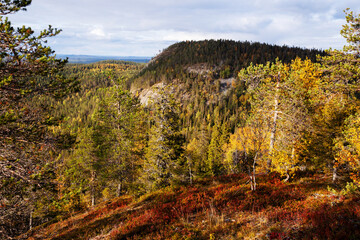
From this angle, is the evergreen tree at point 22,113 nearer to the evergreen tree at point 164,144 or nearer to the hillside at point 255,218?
the hillside at point 255,218

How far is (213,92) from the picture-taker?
156 meters

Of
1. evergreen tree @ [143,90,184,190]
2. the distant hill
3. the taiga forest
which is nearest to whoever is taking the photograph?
the taiga forest

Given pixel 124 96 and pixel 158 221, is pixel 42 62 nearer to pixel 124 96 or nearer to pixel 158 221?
pixel 158 221

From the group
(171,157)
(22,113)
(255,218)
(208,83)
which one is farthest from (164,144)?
(208,83)

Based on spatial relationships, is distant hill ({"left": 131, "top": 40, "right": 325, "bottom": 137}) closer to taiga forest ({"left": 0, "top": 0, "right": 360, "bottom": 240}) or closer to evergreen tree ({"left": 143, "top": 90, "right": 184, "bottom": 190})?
taiga forest ({"left": 0, "top": 0, "right": 360, "bottom": 240})

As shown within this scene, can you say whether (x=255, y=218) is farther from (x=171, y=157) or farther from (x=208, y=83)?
(x=208, y=83)

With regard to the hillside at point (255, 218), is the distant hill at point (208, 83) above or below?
above

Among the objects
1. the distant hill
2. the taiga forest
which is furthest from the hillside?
the distant hill

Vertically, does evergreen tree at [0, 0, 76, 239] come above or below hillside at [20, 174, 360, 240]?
above

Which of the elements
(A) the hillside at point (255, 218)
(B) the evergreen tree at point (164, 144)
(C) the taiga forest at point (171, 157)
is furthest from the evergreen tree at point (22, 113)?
(B) the evergreen tree at point (164, 144)

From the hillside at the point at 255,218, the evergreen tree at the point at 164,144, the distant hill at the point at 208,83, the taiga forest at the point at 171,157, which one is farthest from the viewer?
the distant hill at the point at 208,83

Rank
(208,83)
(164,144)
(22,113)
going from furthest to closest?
(208,83), (164,144), (22,113)

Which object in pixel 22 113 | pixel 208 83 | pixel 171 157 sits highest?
pixel 208 83

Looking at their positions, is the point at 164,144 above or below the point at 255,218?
above
